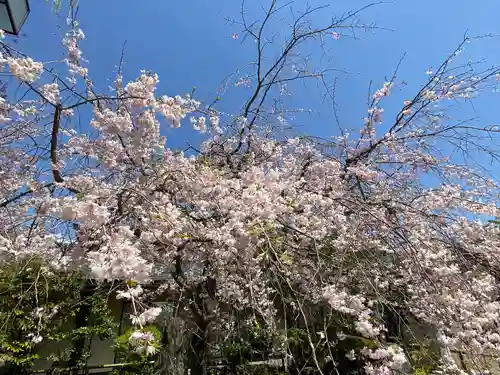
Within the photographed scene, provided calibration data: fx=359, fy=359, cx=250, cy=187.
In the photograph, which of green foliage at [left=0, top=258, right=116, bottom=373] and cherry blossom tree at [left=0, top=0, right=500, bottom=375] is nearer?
cherry blossom tree at [left=0, top=0, right=500, bottom=375]

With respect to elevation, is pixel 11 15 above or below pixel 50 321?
above

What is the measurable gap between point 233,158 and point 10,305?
13.1 feet

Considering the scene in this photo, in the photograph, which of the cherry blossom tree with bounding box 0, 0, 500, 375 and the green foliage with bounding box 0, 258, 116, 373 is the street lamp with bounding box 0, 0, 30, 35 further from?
the green foliage with bounding box 0, 258, 116, 373

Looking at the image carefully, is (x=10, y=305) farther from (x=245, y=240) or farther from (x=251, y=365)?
(x=245, y=240)

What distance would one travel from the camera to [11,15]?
3.84m

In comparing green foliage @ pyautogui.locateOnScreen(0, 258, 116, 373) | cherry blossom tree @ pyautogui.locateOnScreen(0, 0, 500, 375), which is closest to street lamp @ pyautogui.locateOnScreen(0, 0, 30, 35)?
cherry blossom tree @ pyautogui.locateOnScreen(0, 0, 500, 375)

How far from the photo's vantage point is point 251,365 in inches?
191

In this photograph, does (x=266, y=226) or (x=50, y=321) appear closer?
(x=266, y=226)

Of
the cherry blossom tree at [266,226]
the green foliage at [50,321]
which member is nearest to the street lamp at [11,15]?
the cherry blossom tree at [266,226]

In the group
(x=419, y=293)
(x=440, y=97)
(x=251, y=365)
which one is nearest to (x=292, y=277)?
(x=419, y=293)

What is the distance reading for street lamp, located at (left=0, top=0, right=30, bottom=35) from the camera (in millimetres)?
3801

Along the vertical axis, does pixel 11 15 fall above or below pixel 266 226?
above

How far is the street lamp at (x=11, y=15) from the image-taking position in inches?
150

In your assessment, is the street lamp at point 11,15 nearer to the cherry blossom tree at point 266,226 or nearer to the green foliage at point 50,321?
the cherry blossom tree at point 266,226
